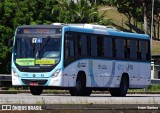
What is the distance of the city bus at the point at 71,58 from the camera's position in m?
26.6

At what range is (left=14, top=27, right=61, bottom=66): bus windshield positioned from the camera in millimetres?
26562

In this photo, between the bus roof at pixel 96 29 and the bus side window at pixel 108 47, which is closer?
the bus roof at pixel 96 29

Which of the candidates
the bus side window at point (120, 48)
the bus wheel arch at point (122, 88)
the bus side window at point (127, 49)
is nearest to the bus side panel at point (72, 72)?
the bus side window at point (120, 48)

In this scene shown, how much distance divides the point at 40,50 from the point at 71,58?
4.45ft

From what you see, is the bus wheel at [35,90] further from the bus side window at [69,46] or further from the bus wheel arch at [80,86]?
the bus side window at [69,46]

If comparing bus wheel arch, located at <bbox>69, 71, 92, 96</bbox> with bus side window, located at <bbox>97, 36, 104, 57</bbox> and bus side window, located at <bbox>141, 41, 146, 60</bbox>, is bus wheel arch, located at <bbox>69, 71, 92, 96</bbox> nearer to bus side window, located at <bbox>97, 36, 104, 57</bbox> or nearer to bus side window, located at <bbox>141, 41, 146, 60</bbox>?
bus side window, located at <bbox>97, 36, 104, 57</bbox>

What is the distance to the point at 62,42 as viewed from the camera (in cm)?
2656

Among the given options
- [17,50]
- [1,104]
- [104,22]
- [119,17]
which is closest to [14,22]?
[104,22]

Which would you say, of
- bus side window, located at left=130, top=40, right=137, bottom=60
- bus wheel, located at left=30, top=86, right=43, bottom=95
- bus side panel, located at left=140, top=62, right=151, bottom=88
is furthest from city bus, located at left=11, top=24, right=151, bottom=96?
bus side panel, located at left=140, top=62, right=151, bottom=88

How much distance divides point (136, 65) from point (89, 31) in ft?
14.4

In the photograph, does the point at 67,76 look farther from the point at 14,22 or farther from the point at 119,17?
the point at 119,17

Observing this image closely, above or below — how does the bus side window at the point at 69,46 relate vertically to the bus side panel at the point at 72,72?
above

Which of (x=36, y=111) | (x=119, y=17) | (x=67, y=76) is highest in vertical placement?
(x=36, y=111)

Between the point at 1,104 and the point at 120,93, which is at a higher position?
the point at 1,104
